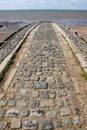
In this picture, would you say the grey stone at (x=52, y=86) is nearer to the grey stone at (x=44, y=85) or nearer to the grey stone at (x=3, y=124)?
the grey stone at (x=44, y=85)

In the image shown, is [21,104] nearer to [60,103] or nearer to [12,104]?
[12,104]

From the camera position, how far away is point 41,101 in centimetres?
496

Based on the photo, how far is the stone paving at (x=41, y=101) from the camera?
4062 millimetres

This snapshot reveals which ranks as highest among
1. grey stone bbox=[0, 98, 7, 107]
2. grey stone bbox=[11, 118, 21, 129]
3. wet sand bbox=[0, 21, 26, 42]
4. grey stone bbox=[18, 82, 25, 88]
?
grey stone bbox=[18, 82, 25, 88]

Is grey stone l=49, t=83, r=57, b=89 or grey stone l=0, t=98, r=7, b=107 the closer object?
grey stone l=0, t=98, r=7, b=107

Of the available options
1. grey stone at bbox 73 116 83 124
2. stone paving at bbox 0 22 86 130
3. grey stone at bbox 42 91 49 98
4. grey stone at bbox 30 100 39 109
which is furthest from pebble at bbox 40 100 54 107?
grey stone at bbox 73 116 83 124

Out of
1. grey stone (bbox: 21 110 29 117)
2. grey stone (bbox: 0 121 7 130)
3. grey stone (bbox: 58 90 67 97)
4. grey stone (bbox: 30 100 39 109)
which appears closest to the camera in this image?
grey stone (bbox: 0 121 7 130)

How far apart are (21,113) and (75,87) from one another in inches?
84.0

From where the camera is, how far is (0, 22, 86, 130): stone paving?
4062 mm

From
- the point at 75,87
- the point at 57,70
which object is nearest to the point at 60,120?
the point at 75,87

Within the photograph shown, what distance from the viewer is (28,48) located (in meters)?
10.8

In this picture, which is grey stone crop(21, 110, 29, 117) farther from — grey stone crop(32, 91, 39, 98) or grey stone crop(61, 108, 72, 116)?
grey stone crop(61, 108, 72, 116)

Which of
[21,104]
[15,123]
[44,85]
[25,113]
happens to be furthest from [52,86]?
[15,123]

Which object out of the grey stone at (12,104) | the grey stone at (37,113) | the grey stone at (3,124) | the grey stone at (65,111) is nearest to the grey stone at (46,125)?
the grey stone at (37,113)
